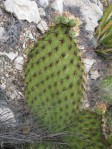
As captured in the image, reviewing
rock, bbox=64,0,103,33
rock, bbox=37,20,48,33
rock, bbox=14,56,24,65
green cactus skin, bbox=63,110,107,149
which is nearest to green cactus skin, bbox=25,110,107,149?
green cactus skin, bbox=63,110,107,149

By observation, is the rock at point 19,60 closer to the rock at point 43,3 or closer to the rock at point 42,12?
the rock at point 42,12

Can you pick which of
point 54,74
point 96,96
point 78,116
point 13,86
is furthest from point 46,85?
point 96,96

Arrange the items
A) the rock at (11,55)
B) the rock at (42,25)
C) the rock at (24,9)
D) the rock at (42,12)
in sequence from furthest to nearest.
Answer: the rock at (42,12) → the rock at (42,25) → the rock at (24,9) → the rock at (11,55)

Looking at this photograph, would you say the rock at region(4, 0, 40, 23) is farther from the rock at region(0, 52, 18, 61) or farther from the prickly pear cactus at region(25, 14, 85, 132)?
the prickly pear cactus at region(25, 14, 85, 132)

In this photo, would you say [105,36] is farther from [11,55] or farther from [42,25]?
[11,55]

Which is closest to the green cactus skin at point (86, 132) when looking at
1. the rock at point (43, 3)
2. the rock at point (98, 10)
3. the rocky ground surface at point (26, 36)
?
the rocky ground surface at point (26, 36)

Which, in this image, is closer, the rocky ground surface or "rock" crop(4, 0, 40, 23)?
the rocky ground surface
